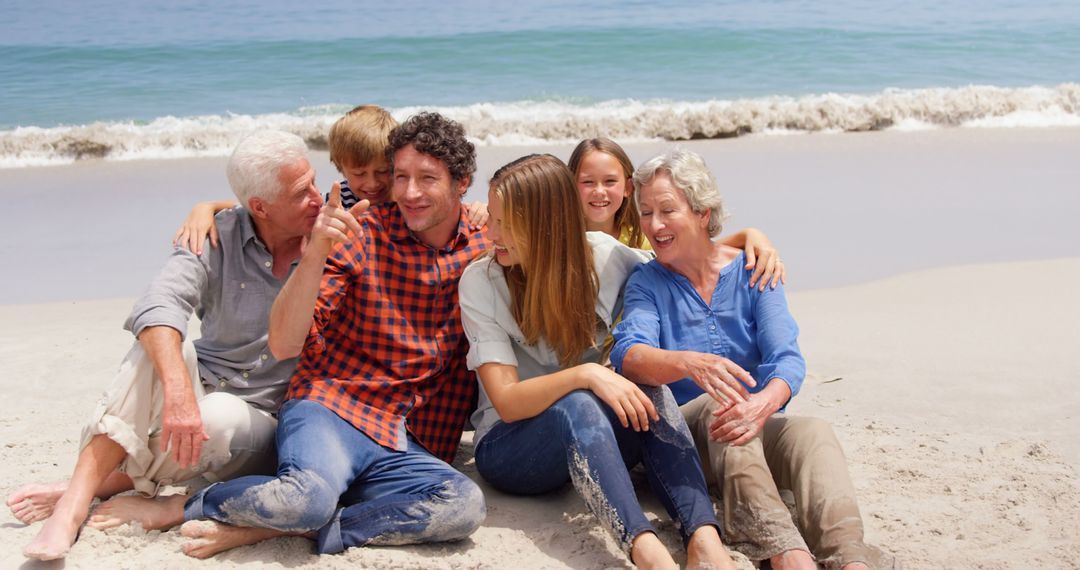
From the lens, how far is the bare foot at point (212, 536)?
10.4 ft

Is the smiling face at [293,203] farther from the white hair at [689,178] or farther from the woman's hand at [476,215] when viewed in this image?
the white hair at [689,178]

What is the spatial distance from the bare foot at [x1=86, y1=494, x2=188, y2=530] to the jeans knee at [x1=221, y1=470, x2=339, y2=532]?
0.32 metres

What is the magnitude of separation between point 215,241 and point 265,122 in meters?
10.6

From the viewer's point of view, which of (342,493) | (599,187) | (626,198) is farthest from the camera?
(626,198)

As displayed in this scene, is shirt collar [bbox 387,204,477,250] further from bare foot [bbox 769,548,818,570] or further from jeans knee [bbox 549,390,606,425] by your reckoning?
bare foot [bbox 769,548,818,570]

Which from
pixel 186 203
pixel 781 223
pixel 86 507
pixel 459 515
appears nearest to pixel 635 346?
pixel 459 515

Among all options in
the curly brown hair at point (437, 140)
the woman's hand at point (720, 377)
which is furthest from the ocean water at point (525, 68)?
the woman's hand at point (720, 377)

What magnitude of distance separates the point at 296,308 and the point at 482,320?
0.59 m

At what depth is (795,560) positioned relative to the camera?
3039 mm

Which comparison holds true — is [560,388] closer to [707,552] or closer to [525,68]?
[707,552]

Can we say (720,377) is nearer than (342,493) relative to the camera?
Yes

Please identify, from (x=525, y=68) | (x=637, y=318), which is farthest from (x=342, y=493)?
(x=525, y=68)

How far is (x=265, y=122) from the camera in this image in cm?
1377

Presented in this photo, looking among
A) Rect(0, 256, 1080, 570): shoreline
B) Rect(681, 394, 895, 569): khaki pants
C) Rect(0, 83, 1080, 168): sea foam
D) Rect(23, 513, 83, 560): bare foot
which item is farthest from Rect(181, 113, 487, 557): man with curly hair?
Rect(0, 83, 1080, 168): sea foam
